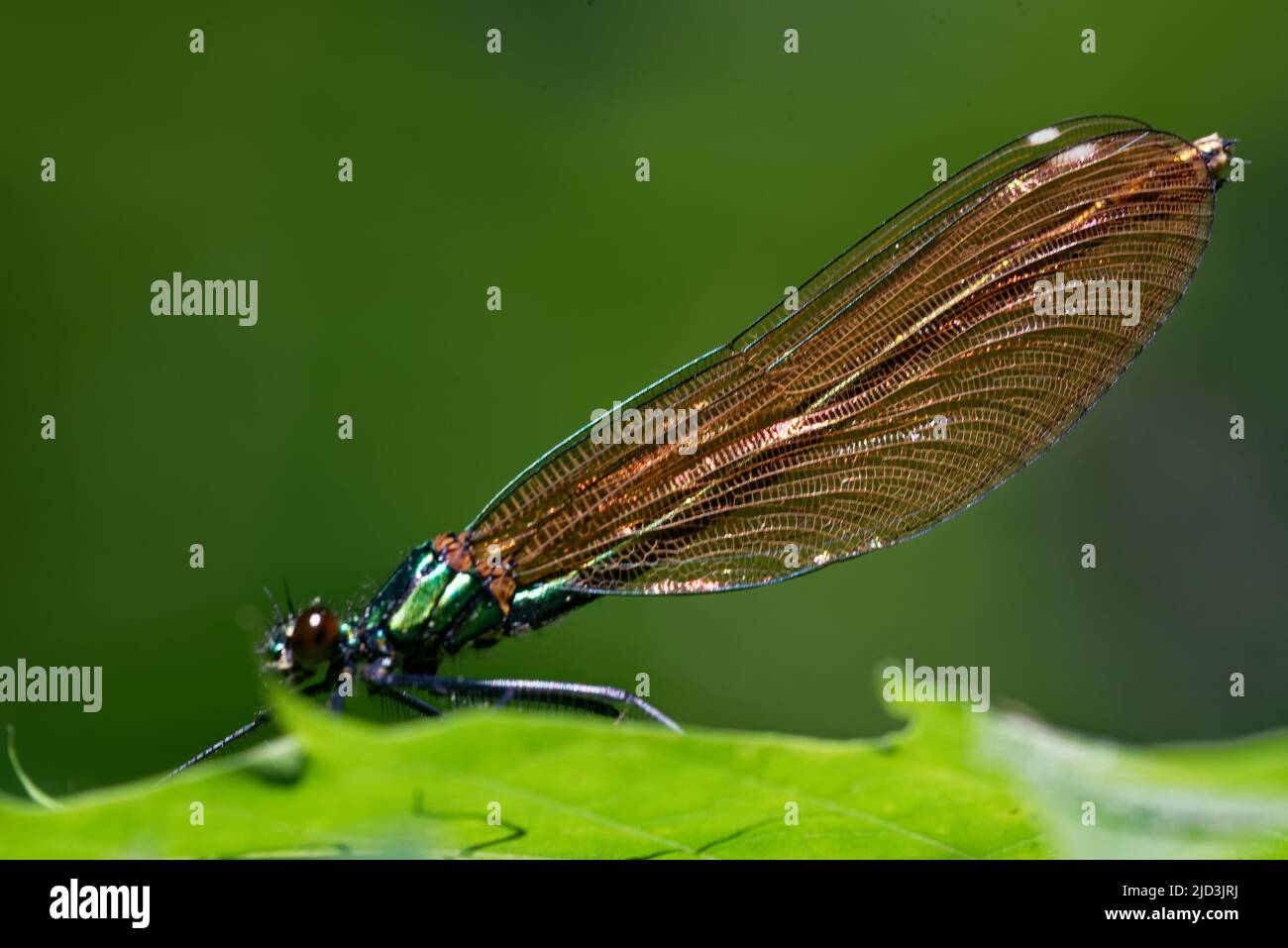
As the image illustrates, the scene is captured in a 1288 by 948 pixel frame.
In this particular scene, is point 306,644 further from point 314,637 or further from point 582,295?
point 582,295

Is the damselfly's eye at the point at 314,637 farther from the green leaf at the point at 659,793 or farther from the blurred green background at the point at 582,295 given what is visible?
the blurred green background at the point at 582,295

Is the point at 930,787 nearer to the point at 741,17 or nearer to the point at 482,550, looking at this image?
the point at 482,550

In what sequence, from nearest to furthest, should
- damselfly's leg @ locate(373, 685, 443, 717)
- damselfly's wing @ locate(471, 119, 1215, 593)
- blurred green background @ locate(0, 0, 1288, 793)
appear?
damselfly's wing @ locate(471, 119, 1215, 593) < damselfly's leg @ locate(373, 685, 443, 717) < blurred green background @ locate(0, 0, 1288, 793)

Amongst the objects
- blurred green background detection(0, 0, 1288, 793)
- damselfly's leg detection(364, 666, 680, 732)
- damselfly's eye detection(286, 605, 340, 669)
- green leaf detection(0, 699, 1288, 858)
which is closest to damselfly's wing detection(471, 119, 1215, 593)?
damselfly's leg detection(364, 666, 680, 732)

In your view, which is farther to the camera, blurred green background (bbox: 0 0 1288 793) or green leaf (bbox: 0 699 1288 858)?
blurred green background (bbox: 0 0 1288 793)

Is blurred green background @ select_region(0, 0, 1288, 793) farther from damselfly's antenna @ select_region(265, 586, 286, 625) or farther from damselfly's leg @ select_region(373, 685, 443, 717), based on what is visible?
damselfly's leg @ select_region(373, 685, 443, 717)

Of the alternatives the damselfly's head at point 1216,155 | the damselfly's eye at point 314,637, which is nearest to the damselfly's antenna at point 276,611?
the damselfly's eye at point 314,637

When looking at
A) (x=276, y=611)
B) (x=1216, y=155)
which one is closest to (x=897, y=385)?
(x=1216, y=155)
